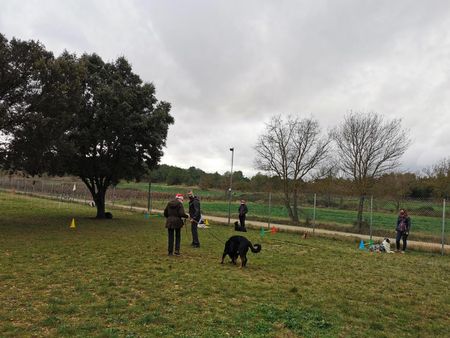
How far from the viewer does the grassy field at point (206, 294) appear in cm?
512

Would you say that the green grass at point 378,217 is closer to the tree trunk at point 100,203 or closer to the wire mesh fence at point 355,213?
the wire mesh fence at point 355,213

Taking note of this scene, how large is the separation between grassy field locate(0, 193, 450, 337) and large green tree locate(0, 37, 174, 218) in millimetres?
4846

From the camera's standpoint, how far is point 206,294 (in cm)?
675

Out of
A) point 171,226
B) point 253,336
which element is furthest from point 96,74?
point 253,336

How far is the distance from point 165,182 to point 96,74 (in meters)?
66.9

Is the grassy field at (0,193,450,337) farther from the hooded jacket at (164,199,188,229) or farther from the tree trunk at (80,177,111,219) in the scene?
the tree trunk at (80,177,111,219)

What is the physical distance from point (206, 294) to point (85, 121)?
49.9 feet

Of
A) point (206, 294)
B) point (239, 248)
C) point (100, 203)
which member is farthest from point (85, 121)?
point (206, 294)

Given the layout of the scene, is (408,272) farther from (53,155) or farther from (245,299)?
(53,155)

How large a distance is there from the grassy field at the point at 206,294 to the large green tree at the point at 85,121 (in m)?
4.85

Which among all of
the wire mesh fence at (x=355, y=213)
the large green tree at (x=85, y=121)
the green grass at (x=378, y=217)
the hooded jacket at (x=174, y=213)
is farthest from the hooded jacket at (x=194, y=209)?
the green grass at (x=378, y=217)

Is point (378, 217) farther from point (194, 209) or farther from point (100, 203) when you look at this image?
point (100, 203)

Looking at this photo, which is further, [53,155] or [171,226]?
[53,155]

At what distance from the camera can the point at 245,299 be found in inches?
259
